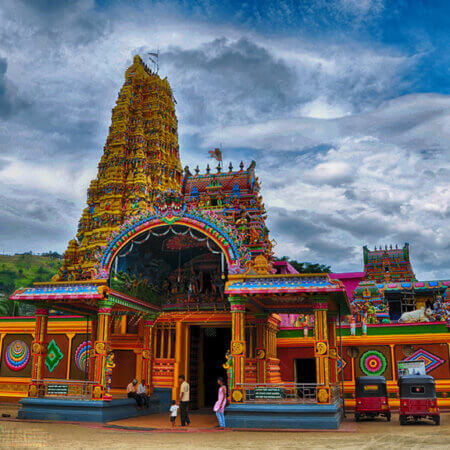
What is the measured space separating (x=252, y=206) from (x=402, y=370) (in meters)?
8.58

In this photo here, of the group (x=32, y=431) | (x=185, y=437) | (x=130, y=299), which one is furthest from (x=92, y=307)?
(x=185, y=437)

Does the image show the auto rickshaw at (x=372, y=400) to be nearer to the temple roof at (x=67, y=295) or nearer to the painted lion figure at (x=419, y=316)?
the painted lion figure at (x=419, y=316)

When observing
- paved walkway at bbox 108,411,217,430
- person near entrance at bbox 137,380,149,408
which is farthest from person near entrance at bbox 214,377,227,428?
person near entrance at bbox 137,380,149,408

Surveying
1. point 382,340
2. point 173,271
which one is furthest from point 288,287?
point 382,340

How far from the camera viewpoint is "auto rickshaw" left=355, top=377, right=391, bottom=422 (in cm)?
1465

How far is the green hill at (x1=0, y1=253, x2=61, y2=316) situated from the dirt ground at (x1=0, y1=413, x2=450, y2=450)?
68966 mm

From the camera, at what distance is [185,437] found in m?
11.2

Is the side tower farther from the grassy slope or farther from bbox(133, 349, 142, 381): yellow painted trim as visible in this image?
the grassy slope

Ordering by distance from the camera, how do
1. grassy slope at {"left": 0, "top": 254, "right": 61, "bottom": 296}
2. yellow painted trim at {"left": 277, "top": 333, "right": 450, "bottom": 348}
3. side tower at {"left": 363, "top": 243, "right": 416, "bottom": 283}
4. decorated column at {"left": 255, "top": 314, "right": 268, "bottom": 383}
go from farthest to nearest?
1. grassy slope at {"left": 0, "top": 254, "right": 61, "bottom": 296}
2. side tower at {"left": 363, "top": 243, "right": 416, "bottom": 283}
3. yellow painted trim at {"left": 277, "top": 333, "right": 450, "bottom": 348}
4. decorated column at {"left": 255, "top": 314, "right": 268, "bottom": 383}

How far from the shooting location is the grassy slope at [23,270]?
81075 mm

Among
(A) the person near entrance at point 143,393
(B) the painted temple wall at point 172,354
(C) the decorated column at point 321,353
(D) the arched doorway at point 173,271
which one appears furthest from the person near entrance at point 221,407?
(D) the arched doorway at point 173,271

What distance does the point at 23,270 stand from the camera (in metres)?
90.4

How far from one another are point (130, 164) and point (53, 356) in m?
23.4

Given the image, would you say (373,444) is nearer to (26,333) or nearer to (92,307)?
(92,307)
